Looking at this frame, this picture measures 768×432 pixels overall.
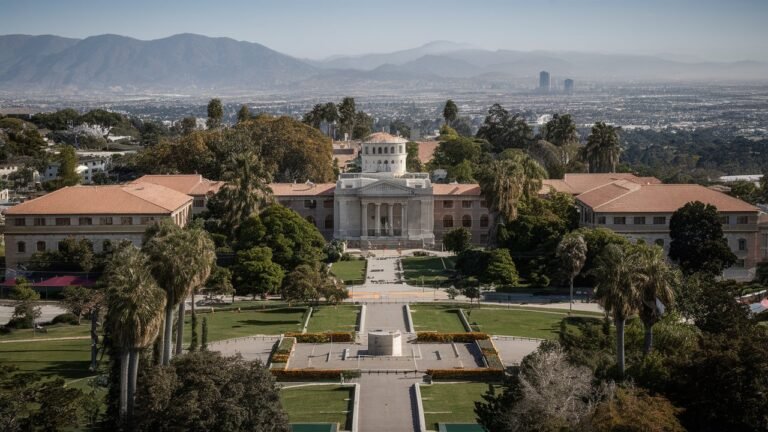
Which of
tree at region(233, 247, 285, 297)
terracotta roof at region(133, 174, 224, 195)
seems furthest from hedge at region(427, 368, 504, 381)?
terracotta roof at region(133, 174, 224, 195)

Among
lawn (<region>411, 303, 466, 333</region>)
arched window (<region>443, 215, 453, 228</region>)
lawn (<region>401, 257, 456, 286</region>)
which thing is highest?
arched window (<region>443, 215, 453, 228</region>)

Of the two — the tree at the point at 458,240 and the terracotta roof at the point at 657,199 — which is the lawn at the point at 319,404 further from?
the terracotta roof at the point at 657,199

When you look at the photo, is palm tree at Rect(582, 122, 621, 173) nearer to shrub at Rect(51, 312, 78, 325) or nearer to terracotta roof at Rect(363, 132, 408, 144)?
terracotta roof at Rect(363, 132, 408, 144)

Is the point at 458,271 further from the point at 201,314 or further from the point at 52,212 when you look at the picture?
the point at 52,212

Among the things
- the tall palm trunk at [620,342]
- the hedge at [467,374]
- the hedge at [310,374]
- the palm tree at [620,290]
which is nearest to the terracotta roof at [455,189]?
the hedge at [467,374]

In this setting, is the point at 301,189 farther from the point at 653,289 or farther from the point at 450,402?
the point at 653,289
